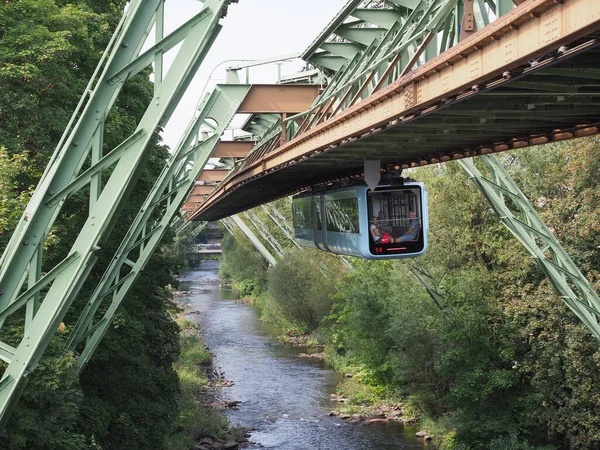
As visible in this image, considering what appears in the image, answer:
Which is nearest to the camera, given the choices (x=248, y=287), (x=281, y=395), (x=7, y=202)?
(x=7, y=202)

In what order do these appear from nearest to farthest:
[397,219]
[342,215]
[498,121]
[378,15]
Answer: [498,121] → [378,15] → [397,219] → [342,215]

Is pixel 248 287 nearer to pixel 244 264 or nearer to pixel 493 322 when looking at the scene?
pixel 244 264

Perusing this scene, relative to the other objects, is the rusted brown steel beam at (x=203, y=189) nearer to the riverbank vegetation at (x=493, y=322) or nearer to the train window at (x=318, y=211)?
the riverbank vegetation at (x=493, y=322)

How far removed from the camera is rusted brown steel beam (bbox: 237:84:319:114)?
1606 centimetres

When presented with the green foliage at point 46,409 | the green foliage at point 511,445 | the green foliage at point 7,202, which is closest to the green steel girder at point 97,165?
the green foliage at point 46,409

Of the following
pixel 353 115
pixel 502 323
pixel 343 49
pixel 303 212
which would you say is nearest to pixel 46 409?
pixel 353 115

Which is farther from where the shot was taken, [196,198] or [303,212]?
[196,198]

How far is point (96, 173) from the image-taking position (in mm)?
6508

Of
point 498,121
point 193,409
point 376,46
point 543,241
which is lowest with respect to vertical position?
point 193,409

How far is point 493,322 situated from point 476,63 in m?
16.0

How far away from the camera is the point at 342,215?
690 inches

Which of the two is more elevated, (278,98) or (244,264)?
(278,98)

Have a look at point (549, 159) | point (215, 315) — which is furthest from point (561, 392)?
point (215, 315)

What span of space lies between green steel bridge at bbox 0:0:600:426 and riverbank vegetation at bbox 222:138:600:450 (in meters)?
1.74
